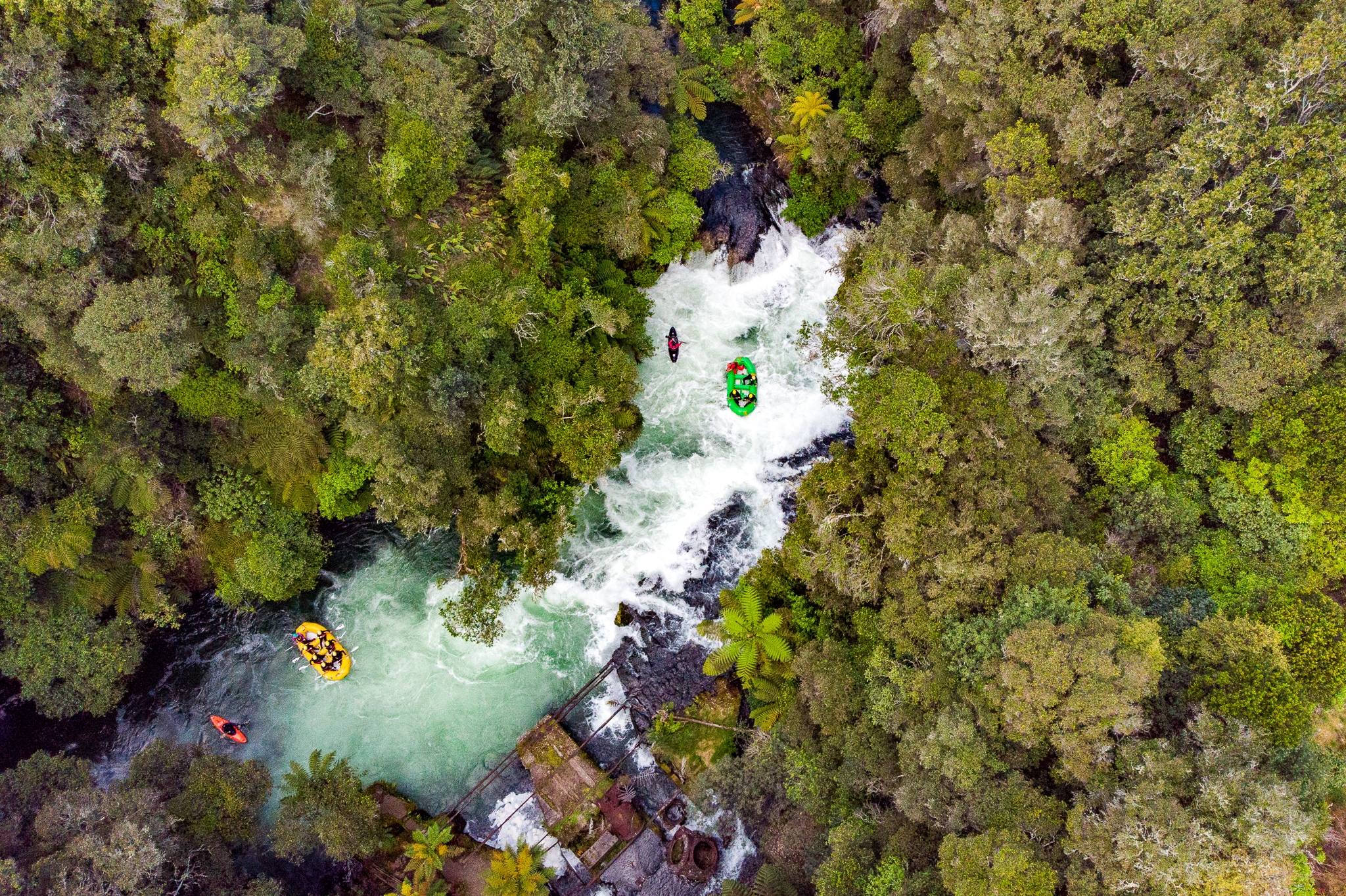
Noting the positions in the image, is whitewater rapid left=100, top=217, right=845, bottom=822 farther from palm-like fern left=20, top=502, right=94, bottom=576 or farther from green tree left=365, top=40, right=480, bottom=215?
green tree left=365, top=40, right=480, bottom=215

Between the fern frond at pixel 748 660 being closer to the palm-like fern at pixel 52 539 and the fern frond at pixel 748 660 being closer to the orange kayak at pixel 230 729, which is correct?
the orange kayak at pixel 230 729

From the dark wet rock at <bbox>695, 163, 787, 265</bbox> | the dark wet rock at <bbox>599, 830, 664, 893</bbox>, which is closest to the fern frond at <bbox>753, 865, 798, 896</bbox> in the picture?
the dark wet rock at <bbox>599, 830, 664, 893</bbox>

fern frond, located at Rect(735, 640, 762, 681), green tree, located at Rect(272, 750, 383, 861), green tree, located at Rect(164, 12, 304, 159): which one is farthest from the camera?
fern frond, located at Rect(735, 640, 762, 681)

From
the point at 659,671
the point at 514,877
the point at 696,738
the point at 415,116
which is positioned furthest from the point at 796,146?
the point at 514,877

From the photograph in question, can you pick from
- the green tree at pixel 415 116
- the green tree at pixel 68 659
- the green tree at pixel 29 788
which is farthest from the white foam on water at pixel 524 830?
the green tree at pixel 415 116

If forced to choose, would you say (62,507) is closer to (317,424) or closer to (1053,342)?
(317,424)

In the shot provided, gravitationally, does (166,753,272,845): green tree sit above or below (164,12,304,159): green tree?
below

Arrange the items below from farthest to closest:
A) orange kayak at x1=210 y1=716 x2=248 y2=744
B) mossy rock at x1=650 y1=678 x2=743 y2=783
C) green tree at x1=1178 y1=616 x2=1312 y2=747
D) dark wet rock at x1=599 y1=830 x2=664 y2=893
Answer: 1. orange kayak at x1=210 y1=716 x2=248 y2=744
2. mossy rock at x1=650 y1=678 x2=743 y2=783
3. dark wet rock at x1=599 y1=830 x2=664 y2=893
4. green tree at x1=1178 y1=616 x2=1312 y2=747
